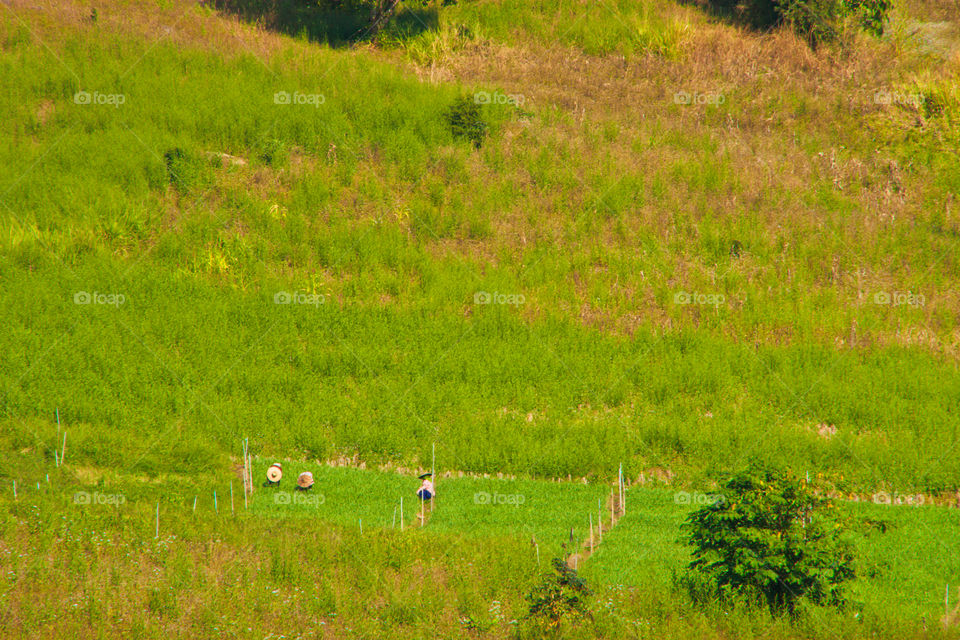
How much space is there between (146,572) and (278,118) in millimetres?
16137

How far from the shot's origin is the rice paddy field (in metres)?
12.9

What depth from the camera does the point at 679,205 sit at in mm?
23875

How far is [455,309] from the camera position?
68.7 feet

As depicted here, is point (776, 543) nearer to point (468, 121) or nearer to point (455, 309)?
point (455, 309)

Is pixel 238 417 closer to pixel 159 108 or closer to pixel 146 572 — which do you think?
pixel 146 572

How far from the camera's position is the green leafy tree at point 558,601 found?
11.2m

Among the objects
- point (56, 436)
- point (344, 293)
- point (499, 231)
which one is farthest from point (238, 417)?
point (499, 231)

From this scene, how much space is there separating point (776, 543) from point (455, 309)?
11038 mm

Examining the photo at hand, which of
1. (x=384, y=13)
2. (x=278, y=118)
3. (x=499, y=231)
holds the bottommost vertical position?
(x=499, y=231)

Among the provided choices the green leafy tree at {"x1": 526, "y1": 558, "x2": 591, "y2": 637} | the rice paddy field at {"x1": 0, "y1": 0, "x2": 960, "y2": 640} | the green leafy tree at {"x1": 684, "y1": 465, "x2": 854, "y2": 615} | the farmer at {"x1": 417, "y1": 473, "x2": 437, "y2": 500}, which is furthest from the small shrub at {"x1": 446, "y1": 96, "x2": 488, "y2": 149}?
the green leafy tree at {"x1": 526, "y1": 558, "x2": 591, "y2": 637}

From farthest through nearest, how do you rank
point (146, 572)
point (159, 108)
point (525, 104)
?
1. point (525, 104)
2. point (159, 108)
3. point (146, 572)

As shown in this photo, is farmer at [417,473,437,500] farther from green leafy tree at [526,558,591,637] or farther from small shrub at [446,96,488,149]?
small shrub at [446,96,488,149]

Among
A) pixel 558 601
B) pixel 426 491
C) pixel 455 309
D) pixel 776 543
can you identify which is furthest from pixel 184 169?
pixel 776 543

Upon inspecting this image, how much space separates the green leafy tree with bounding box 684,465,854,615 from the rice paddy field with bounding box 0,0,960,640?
1.44ft
